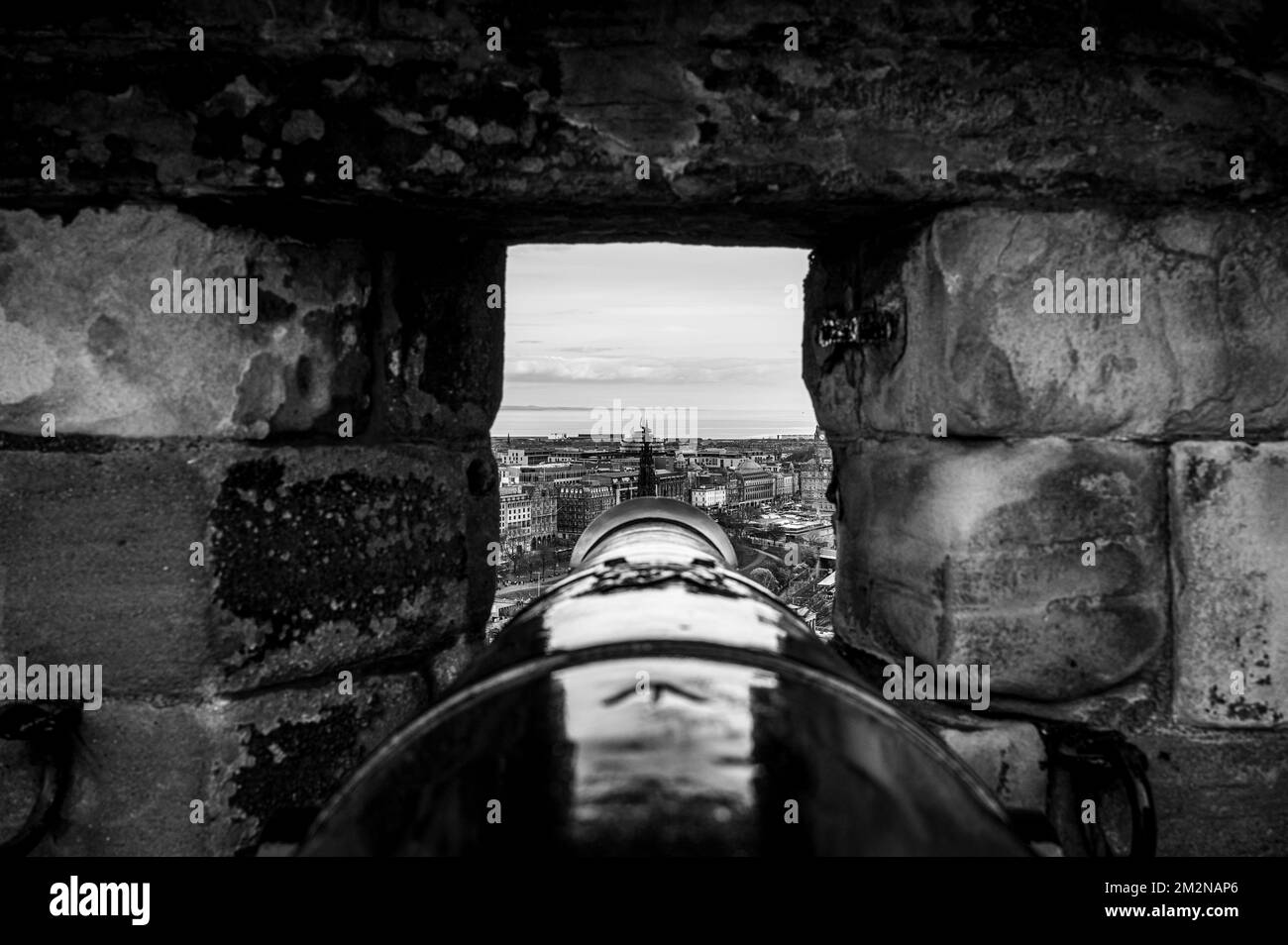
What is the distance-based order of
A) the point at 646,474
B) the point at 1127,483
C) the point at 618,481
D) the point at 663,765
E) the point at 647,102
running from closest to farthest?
the point at 663,765 < the point at 647,102 < the point at 1127,483 < the point at 646,474 < the point at 618,481

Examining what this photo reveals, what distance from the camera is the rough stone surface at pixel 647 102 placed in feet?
4.95

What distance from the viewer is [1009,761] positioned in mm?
1670

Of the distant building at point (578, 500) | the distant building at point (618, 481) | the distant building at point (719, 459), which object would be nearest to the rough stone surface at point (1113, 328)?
the distant building at point (618, 481)

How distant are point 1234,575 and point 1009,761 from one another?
21.0 inches

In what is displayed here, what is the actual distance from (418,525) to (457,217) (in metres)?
0.64

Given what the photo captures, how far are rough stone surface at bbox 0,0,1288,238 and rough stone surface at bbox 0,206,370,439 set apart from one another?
3.5 inches

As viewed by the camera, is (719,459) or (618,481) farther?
(719,459)

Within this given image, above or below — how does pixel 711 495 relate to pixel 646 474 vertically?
below

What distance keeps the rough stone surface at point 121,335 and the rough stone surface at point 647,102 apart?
9 cm

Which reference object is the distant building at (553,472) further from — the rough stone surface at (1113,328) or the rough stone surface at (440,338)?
the rough stone surface at (1113,328)

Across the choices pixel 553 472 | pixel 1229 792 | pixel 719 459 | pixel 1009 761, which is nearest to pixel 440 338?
pixel 1009 761

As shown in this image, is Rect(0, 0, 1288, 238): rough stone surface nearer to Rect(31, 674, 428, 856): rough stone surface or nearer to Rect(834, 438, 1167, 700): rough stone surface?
Rect(834, 438, 1167, 700): rough stone surface

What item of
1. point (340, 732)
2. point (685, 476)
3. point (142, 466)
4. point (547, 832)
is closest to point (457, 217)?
point (142, 466)

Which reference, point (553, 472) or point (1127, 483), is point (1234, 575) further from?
point (553, 472)
